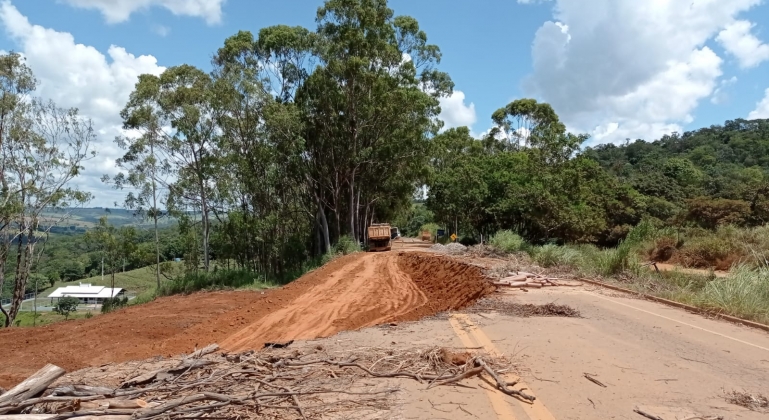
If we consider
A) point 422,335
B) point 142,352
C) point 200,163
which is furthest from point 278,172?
point 422,335

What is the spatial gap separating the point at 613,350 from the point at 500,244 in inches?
813

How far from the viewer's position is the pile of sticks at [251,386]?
14.0 feet

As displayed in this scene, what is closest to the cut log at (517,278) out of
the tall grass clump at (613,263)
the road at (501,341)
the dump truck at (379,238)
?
the road at (501,341)

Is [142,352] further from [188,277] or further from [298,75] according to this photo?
[298,75]

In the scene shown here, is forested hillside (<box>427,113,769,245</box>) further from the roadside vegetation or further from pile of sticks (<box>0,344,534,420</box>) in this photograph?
pile of sticks (<box>0,344,534,420</box>)

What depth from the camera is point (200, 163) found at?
3366 centimetres

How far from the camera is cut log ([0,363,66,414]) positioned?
4.14m

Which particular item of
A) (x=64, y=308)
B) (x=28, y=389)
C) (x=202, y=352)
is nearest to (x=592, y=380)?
(x=202, y=352)

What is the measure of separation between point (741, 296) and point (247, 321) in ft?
36.4

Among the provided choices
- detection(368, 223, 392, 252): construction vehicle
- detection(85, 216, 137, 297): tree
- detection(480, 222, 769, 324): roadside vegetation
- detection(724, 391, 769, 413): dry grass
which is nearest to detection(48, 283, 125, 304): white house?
detection(85, 216, 137, 297): tree

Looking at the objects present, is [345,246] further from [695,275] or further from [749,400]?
[749,400]

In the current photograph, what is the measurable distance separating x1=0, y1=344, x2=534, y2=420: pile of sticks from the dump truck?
30.0 m

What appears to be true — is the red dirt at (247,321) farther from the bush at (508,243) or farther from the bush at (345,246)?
the bush at (345,246)

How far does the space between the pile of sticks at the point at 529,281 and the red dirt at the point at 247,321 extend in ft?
1.82
